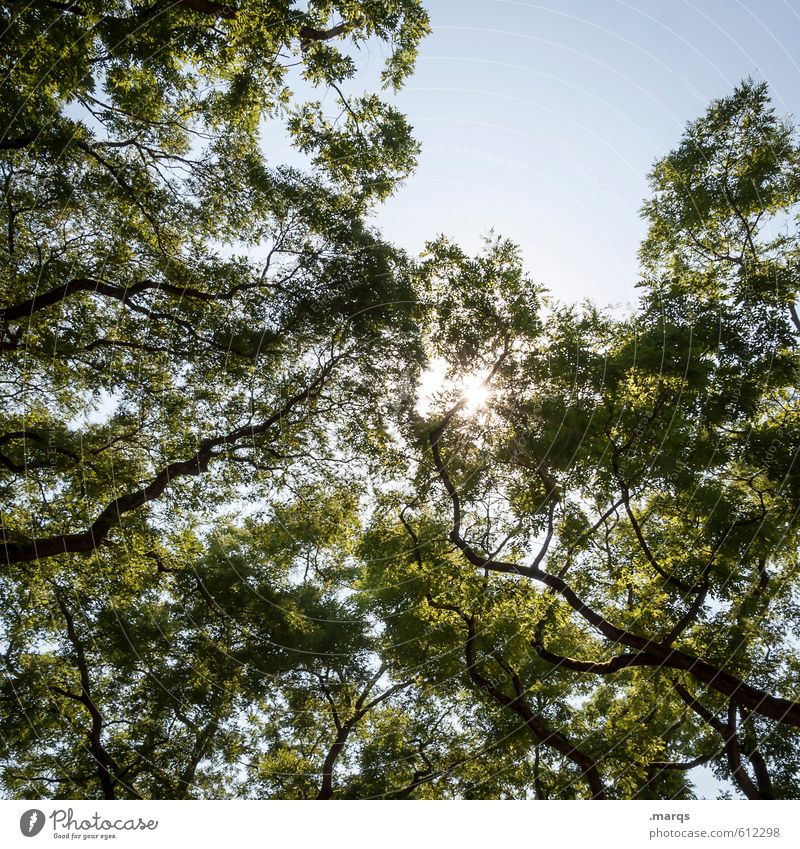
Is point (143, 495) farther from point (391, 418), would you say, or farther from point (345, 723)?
point (345, 723)

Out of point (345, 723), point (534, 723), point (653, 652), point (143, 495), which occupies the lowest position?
point (534, 723)

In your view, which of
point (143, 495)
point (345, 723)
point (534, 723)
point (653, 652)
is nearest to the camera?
point (653, 652)

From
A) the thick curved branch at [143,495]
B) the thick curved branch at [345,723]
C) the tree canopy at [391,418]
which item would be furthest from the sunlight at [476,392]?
the thick curved branch at [345,723]

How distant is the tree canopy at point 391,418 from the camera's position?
39.4ft

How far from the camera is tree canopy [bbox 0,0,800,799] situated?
39.4 feet

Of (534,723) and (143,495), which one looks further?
(534,723)

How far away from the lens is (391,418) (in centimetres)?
1490

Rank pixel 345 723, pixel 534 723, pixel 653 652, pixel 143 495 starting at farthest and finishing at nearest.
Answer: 1. pixel 345 723
2. pixel 534 723
3. pixel 143 495
4. pixel 653 652

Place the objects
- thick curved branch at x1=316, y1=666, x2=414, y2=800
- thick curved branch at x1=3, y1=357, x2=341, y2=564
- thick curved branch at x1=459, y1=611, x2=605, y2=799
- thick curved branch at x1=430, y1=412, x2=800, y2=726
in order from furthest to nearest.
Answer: thick curved branch at x1=316, y1=666, x2=414, y2=800, thick curved branch at x1=459, y1=611, x2=605, y2=799, thick curved branch at x1=3, y1=357, x2=341, y2=564, thick curved branch at x1=430, y1=412, x2=800, y2=726

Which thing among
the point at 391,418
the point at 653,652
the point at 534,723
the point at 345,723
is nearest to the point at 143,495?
the point at 391,418

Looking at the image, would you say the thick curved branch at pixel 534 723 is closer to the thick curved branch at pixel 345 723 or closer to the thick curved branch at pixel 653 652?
the thick curved branch at pixel 653 652

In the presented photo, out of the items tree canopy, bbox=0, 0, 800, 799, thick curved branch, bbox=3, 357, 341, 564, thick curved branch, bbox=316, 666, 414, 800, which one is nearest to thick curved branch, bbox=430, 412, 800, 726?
tree canopy, bbox=0, 0, 800, 799

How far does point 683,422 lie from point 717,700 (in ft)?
25.3

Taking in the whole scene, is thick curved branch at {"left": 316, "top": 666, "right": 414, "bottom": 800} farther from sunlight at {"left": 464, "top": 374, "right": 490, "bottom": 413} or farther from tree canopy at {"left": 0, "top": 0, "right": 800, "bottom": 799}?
sunlight at {"left": 464, "top": 374, "right": 490, "bottom": 413}
